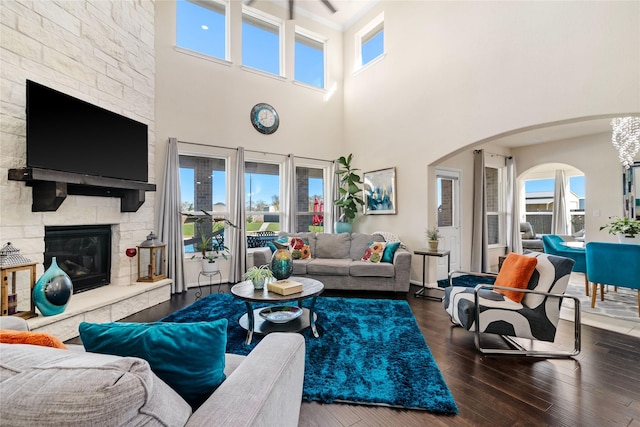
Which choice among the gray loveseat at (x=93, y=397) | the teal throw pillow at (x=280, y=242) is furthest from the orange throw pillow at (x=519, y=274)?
→ the teal throw pillow at (x=280, y=242)

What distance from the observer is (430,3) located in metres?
4.67

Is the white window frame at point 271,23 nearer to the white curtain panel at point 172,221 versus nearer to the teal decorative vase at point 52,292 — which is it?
the white curtain panel at point 172,221

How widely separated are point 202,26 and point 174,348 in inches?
227

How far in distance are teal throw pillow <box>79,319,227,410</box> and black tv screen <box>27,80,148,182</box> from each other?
2.73 m

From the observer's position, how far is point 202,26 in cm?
503

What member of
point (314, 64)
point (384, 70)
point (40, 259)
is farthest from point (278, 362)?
point (314, 64)

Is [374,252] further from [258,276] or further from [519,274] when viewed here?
[258,276]

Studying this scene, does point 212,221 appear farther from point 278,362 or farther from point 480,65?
point 480,65

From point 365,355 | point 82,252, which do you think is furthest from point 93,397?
point 82,252

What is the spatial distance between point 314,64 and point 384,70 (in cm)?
168

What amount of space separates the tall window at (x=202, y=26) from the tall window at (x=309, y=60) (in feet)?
5.03

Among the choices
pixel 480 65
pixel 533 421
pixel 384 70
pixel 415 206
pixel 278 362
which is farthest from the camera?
pixel 384 70

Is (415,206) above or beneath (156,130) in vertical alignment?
beneath

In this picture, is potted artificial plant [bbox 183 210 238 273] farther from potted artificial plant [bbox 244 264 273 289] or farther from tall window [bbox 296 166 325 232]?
potted artificial plant [bbox 244 264 273 289]
